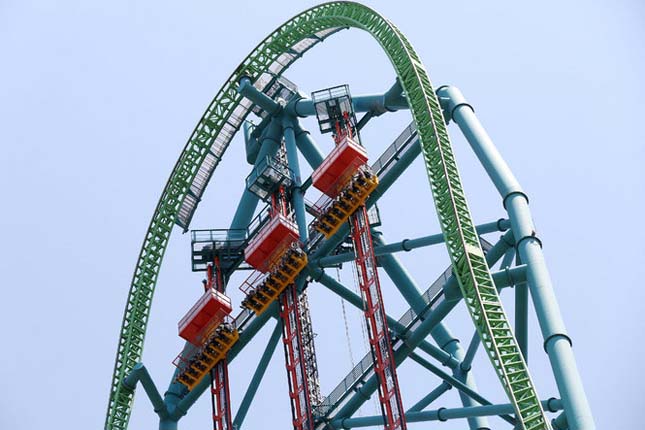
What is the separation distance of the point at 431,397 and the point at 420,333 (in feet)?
13.8

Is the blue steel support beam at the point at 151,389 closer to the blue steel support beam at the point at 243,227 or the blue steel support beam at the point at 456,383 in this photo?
the blue steel support beam at the point at 243,227

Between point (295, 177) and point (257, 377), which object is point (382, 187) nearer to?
point (295, 177)

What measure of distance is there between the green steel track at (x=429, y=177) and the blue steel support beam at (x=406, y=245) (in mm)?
2387

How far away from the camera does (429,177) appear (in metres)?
38.4

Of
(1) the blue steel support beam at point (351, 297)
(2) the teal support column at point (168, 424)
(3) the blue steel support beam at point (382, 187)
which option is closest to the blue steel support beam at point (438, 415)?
(1) the blue steel support beam at point (351, 297)

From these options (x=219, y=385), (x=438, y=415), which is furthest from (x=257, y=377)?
(x=438, y=415)

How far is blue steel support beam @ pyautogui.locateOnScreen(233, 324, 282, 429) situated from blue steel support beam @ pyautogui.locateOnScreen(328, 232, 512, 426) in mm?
3874

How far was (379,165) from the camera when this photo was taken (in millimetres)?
42656

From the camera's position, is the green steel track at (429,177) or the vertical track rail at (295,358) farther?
the vertical track rail at (295,358)

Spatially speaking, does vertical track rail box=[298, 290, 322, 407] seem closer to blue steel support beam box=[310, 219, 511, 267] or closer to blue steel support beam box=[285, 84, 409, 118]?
blue steel support beam box=[310, 219, 511, 267]

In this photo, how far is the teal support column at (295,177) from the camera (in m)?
44.4

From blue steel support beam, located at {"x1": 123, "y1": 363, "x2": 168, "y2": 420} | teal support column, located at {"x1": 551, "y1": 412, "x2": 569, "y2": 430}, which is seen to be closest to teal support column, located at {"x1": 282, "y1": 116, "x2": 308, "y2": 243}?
blue steel support beam, located at {"x1": 123, "y1": 363, "x2": 168, "y2": 420}

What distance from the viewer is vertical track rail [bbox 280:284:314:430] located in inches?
1597

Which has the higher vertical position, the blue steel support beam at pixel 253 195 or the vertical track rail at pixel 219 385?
the blue steel support beam at pixel 253 195
